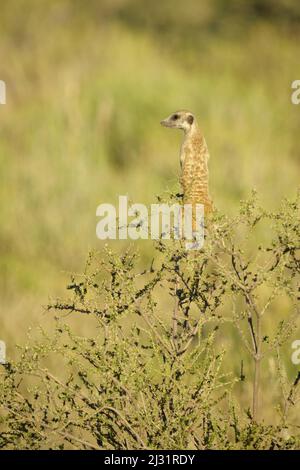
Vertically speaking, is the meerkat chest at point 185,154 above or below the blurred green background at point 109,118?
below

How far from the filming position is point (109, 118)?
9383 mm

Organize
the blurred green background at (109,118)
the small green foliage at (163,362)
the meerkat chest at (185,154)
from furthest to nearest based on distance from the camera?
the blurred green background at (109,118)
the meerkat chest at (185,154)
the small green foliage at (163,362)

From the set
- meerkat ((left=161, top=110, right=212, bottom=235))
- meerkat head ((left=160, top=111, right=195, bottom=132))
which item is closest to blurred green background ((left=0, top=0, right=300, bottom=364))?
meerkat head ((left=160, top=111, right=195, bottom=132))

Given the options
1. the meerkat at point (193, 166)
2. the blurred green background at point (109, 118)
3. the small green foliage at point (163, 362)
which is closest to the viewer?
the small green foliage at point (163, 362)

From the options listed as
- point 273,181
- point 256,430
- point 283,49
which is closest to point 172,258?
point 256,430

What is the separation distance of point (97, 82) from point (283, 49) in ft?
12.7

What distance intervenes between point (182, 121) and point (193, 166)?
354 mm

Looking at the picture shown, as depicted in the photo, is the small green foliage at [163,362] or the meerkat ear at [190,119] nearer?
the small green foliage at [163,362]

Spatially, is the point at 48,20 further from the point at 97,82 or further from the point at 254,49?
the point at 97,82

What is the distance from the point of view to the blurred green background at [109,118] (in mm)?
7098

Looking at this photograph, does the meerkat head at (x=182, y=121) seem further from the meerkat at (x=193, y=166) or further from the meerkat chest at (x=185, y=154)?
the meerkat chest at (x=185, y=154)

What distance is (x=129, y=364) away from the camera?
2.98 metres

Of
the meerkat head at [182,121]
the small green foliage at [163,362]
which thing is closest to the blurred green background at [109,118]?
the meerkat head at [182,121]

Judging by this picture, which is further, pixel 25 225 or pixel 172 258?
pixel 25 225
